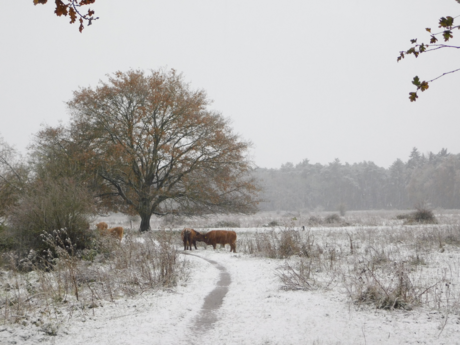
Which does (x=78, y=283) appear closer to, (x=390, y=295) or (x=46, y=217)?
(x=46, y=217)

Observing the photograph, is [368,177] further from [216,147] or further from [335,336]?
[335,336]

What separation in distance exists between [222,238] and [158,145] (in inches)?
418

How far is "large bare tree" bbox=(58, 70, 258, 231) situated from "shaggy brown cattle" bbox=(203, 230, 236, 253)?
7.52m

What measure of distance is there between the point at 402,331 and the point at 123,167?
774 inches

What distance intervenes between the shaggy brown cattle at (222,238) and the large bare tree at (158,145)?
7515mm

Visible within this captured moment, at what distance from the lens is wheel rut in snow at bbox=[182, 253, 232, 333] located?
5.55m

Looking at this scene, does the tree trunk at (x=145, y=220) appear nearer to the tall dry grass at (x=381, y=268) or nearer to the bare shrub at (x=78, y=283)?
the tall dry grass at (x=381, y=268)

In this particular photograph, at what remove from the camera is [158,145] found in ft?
79.1

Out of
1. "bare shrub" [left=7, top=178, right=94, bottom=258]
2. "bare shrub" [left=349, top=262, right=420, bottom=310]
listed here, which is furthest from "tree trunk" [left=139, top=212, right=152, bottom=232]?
"bare shrub" [left=349, top=262, right=420, bottom=310]

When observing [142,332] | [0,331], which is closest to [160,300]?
[142,332]

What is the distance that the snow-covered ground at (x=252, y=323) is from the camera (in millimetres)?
4713

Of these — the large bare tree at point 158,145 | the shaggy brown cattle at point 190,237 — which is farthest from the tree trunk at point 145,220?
the shaggy brown cattle at point 190,237

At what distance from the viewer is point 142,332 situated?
5.07m

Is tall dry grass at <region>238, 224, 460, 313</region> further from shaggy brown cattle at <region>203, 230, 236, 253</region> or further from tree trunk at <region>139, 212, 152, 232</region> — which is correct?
tree trunk at <region>139, 212, 152, 232</region>
